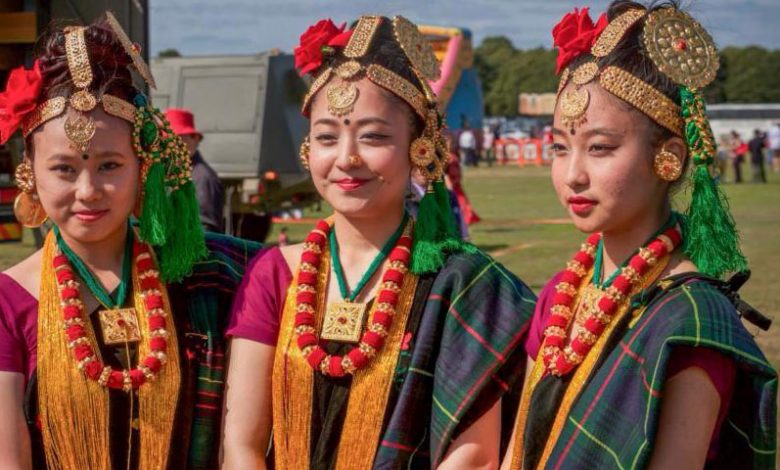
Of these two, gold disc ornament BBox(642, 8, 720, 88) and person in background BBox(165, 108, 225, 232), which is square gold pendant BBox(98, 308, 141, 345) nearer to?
gold disc ornament BBox(642, 8, 720, 88)

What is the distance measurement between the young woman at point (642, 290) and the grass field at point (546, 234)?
5369 millimetres

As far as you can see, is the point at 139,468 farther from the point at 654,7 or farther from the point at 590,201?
the point at 654,7

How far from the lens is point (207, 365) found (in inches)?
137

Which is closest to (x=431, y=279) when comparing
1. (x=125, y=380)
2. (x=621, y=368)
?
(x=621, y=368)

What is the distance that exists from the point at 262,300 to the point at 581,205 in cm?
98

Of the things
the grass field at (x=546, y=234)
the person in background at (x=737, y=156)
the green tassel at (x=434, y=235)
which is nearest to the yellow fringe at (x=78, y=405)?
the green tassel at (x=434, y=235)

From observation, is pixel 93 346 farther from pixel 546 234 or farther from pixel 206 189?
pixel 546 234

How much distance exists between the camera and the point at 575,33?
3127 millimetres

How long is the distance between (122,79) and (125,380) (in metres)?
0.91

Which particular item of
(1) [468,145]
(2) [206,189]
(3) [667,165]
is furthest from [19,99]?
(1) [468,145]

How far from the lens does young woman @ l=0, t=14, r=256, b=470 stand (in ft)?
10.9


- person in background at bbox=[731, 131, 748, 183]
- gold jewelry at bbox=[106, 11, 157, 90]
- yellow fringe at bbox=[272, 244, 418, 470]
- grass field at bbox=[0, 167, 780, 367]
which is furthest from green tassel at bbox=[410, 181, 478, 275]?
person in background at bbox=[731, 131, 748, 183]

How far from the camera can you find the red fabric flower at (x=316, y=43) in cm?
340

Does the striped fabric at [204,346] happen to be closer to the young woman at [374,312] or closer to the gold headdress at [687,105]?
the young woman at [374,312]
